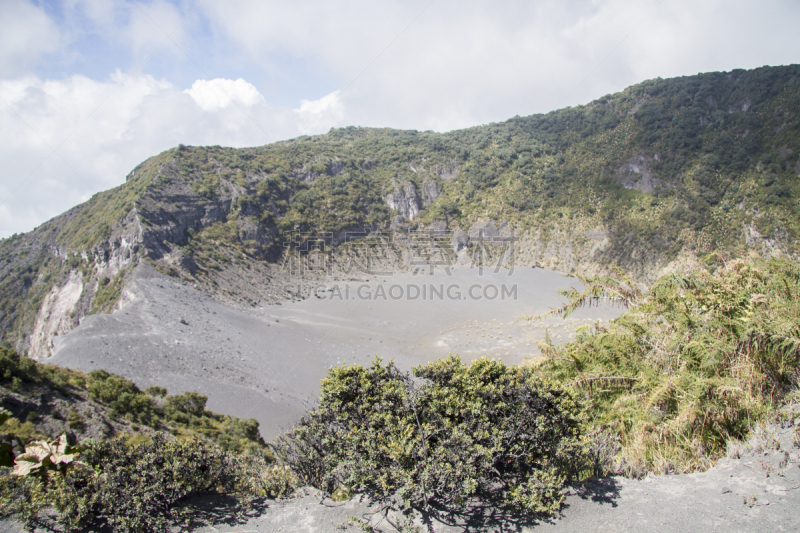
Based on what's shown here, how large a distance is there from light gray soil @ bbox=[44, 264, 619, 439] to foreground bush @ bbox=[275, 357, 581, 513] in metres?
9.65

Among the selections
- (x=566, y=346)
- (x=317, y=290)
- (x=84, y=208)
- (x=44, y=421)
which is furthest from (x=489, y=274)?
(x=84, y=208)

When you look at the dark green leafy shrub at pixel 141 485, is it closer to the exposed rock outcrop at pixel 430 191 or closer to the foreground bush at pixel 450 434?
the foreground bush at pixel 450 434

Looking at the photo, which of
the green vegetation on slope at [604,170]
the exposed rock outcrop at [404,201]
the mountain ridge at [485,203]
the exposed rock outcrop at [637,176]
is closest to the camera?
the mountain ridge at [485,203]

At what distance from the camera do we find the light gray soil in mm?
16156

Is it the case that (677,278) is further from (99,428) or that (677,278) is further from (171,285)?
(171,285)

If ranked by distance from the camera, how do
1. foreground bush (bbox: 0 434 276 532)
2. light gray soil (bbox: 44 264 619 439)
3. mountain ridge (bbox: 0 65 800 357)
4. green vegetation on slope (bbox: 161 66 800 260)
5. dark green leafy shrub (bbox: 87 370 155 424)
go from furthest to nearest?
green vegetation on slope (bbox: 161 66 800 260)
mountain ridge (bbox: 0 65 800 357)
light gray soil (bbox: 44 264 619 439)
dark green leafy shrub (bbox: 87 370 155 424)
foreground bush (bbox: 0 434 276 532)

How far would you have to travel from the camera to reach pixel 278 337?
2222 cm

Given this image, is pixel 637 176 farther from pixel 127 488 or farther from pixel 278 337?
pixel 127 488

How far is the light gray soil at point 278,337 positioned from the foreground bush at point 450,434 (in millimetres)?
9651

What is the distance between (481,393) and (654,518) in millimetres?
1734

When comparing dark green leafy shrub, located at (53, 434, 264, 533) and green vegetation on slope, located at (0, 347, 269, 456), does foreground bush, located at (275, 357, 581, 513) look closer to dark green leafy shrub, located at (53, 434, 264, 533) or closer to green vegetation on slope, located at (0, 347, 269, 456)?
dark green leafy shrub, located at (53, 434, 264, 533)

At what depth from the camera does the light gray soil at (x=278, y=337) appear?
53.0ft

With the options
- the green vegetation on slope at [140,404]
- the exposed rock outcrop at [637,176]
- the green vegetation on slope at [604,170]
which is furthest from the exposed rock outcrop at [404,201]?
the green vegetation on slope at [140,404]

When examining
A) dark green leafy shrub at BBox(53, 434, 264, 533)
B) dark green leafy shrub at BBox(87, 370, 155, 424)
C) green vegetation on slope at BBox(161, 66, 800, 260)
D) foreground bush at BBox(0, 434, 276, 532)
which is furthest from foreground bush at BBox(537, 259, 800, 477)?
green vegetation on slope at BBox(161, 66, 800, 260)
